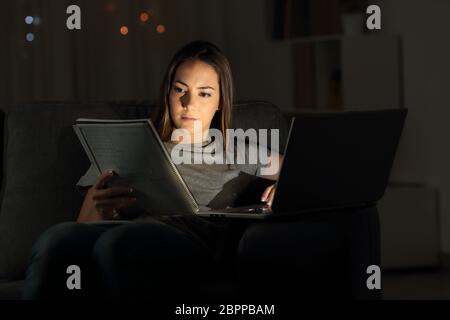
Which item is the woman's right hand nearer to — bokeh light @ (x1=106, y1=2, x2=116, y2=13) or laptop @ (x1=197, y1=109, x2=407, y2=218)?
laptop @ (x1=197, y1=109, x2=407, y2=218)

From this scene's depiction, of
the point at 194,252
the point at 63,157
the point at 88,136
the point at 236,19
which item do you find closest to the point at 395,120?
the point at 194,252

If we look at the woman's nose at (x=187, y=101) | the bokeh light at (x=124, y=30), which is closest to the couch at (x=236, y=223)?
the woman's nose at (x=187, y=101)

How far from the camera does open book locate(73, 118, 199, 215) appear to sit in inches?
82.7

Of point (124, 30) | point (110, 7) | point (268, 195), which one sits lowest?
point (268, 195)

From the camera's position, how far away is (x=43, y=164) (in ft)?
8.33

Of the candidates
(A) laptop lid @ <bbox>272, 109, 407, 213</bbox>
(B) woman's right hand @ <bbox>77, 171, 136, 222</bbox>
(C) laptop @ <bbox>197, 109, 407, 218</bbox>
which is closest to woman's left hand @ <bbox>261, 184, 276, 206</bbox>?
(C) laptop @ <bbox>197, 109, 407, 218</bbox>

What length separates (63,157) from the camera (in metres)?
2.54

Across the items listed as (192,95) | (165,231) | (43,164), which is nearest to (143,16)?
(43,164)

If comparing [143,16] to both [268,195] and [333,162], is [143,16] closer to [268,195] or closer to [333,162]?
[268,195]

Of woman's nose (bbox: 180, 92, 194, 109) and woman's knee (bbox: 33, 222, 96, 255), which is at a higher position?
woman's nose (bbox: 180, 92, 194, 109)

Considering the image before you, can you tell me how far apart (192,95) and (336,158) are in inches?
19.8

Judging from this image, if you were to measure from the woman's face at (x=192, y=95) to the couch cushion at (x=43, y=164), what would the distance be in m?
0.10
